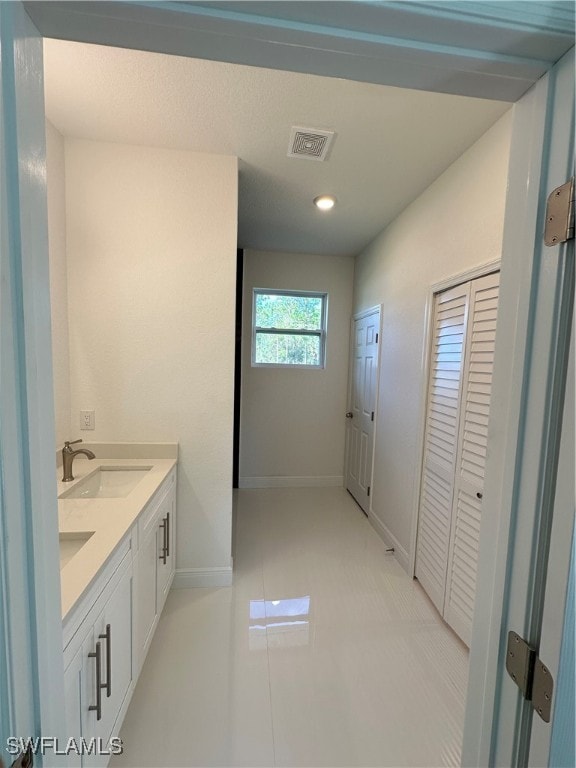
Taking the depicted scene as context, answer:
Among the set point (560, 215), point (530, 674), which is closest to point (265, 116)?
point (560, 215)

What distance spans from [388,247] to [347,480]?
2.60 meters

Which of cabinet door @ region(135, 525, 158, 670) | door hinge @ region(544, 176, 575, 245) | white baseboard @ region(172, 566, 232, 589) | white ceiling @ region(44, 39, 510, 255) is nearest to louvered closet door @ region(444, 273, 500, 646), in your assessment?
white ceiling @ region(44, 39, 510, 255)

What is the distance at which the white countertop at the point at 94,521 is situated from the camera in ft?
3.17

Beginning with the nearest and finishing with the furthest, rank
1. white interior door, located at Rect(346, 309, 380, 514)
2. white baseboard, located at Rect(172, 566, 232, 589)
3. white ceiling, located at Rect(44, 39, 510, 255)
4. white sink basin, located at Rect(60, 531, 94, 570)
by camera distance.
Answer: white sink basin, located at Rect(60, 531, 94, 570) → white ceiling, located at Rect(44, 39, 510, 255) → white baseboard, located at Rect(172, 566, 232, 589) → white interior door, located at Rect(346, 309, 380, 514)

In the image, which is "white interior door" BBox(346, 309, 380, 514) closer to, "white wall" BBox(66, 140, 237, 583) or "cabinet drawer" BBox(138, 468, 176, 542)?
"white wall" BBox(66, 140, 237, 583)

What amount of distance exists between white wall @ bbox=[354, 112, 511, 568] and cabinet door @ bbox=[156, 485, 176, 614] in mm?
1647

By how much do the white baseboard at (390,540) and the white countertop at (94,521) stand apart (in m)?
1.82

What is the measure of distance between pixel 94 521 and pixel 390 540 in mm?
2280

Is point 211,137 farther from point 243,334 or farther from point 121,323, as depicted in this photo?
point 243,334

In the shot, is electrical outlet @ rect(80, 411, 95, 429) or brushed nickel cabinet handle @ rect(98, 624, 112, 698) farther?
electrical outlet @ rect(80, 411, 95, 429)

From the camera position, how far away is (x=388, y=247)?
292 centimetres

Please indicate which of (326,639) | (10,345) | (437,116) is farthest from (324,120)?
(326,639)

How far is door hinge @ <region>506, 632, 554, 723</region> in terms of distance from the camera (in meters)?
0.50

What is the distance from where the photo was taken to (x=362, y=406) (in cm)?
354
